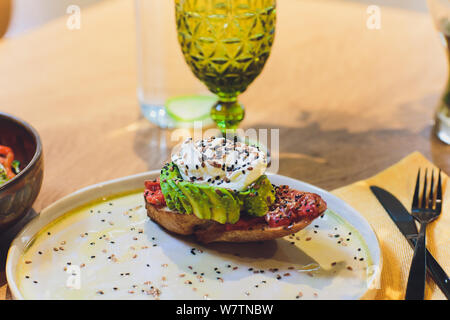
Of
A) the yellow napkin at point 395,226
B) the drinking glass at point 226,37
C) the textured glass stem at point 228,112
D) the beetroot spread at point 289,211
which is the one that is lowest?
the yellow napkin at point 395,226

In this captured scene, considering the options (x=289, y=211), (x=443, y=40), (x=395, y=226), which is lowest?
(x=395, y=226)

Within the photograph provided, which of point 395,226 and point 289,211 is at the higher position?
point 289,211

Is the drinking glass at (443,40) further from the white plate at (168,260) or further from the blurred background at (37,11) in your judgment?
the blurred background at (37,11)

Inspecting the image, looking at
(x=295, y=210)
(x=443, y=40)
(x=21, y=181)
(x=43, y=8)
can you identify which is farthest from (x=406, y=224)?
(x=43, y=8)

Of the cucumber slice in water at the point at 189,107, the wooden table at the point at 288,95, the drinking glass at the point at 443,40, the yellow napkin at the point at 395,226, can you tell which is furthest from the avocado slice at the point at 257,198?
the drinking glass at the point at 443,40

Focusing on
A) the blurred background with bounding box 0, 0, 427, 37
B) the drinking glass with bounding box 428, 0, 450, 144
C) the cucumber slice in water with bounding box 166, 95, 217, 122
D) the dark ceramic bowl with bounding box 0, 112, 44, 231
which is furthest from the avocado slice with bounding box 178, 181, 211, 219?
the blurred background with bounding box 0, 0, 427, 37

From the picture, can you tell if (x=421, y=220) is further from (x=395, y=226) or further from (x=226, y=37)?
(x=226, y=37)
